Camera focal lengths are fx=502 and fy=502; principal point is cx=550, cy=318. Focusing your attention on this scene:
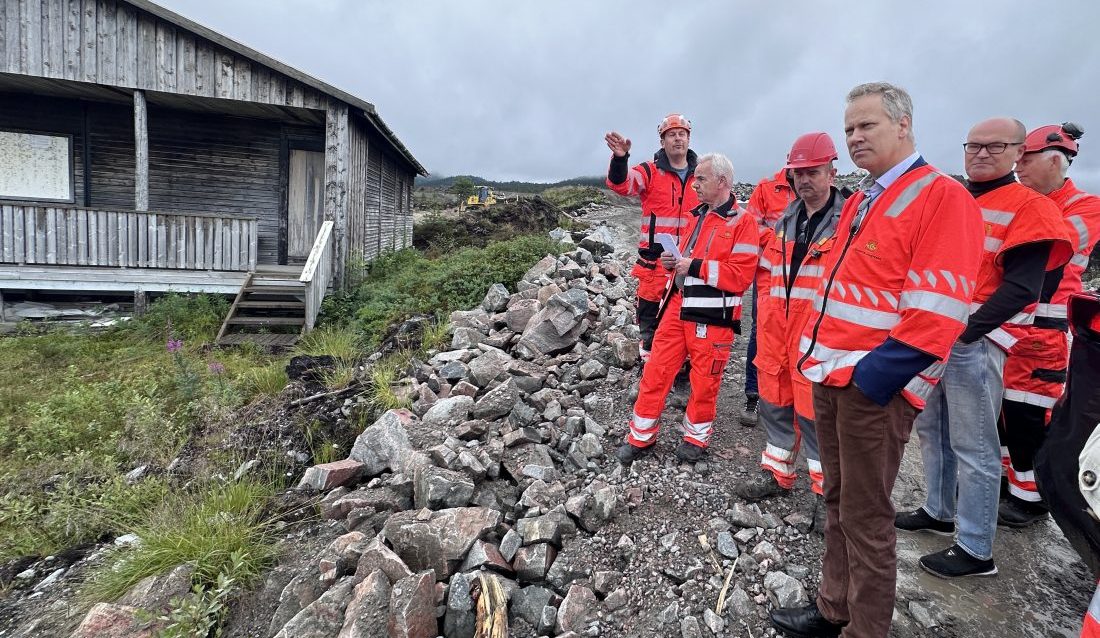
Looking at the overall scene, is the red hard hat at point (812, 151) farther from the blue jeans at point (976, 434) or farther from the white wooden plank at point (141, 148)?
the white wooden plank at point (141, 148)

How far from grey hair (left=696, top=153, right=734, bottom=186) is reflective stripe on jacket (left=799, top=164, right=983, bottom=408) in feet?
4.24

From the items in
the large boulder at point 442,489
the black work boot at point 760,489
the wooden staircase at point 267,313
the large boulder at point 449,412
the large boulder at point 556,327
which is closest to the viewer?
the large boulder at point 442,489

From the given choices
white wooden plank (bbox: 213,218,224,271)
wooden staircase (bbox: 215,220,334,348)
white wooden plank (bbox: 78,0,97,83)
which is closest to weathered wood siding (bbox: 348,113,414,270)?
wooden staircase (bbox: 215,220,334,348)

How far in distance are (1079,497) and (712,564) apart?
1.42 metres

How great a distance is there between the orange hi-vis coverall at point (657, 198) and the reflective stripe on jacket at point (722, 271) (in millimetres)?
776

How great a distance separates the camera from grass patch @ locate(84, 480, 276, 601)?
2.46 meters

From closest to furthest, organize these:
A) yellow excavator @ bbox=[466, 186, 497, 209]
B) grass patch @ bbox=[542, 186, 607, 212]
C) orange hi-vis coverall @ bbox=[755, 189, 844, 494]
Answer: orange hi-vis coverall @ bbox=[755, 189, 844, 494], grass patch @ bbox=[542, 186, 607, 212], yellow excavator @ bbox=[466, 186, 497, 209]

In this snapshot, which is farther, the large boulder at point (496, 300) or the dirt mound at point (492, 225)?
the dirt mound at point (492, 225)

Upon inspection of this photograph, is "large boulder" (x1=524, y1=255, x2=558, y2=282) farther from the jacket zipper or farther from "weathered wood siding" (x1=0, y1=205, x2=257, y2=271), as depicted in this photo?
"weathered wood siding" (x1=0, y1=205, x2=257, y2=271)

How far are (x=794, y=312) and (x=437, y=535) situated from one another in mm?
2121

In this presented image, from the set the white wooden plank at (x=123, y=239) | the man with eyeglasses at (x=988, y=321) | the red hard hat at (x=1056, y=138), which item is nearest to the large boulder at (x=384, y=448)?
the man with eyeglasses at (x=988, y=321)

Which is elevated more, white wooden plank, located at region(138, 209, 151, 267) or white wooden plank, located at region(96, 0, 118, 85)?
white wooden plank, located at region(96, 0, 118, 85)

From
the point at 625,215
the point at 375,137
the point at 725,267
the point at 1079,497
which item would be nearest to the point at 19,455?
the point at 725,267

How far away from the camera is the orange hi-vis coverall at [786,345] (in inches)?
A: 103
